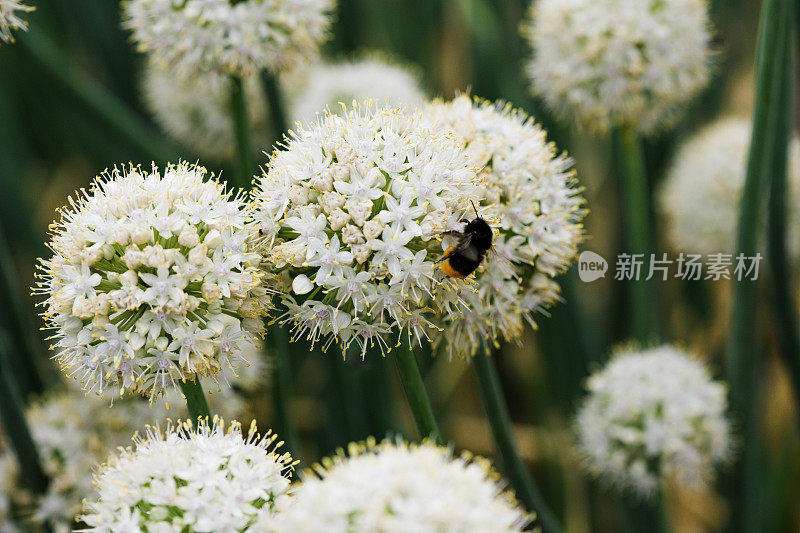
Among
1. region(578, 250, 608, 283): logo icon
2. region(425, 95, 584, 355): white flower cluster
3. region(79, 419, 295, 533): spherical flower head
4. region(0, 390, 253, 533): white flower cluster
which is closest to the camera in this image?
region(79, 419, 295, 533): spherical flower head

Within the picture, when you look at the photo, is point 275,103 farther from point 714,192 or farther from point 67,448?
point 714,192

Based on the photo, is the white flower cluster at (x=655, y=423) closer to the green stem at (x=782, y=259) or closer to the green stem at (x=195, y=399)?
the green stem at (x=782, y=259)

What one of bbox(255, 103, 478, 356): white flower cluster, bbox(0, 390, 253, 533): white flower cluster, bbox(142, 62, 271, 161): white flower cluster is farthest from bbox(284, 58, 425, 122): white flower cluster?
bbox(255, 103, 478, 356): white flower cluster

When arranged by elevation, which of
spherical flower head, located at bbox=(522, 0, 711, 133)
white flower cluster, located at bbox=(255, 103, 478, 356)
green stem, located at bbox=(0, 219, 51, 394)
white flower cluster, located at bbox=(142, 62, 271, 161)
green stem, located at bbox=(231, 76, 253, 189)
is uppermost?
spherical flower head, located at bbox=(522, 0, 711, 133)

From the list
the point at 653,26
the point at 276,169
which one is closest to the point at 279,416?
the point at 276,169

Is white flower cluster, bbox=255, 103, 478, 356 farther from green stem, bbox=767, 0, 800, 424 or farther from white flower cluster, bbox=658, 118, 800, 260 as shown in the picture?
white flower cluster, bbox=658, 118, 800, 260

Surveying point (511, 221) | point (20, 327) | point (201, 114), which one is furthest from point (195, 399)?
point (201, 114)

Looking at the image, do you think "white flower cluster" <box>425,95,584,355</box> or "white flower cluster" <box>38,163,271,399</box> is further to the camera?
"white flower cluster" <box>425,95,584,355</box>
